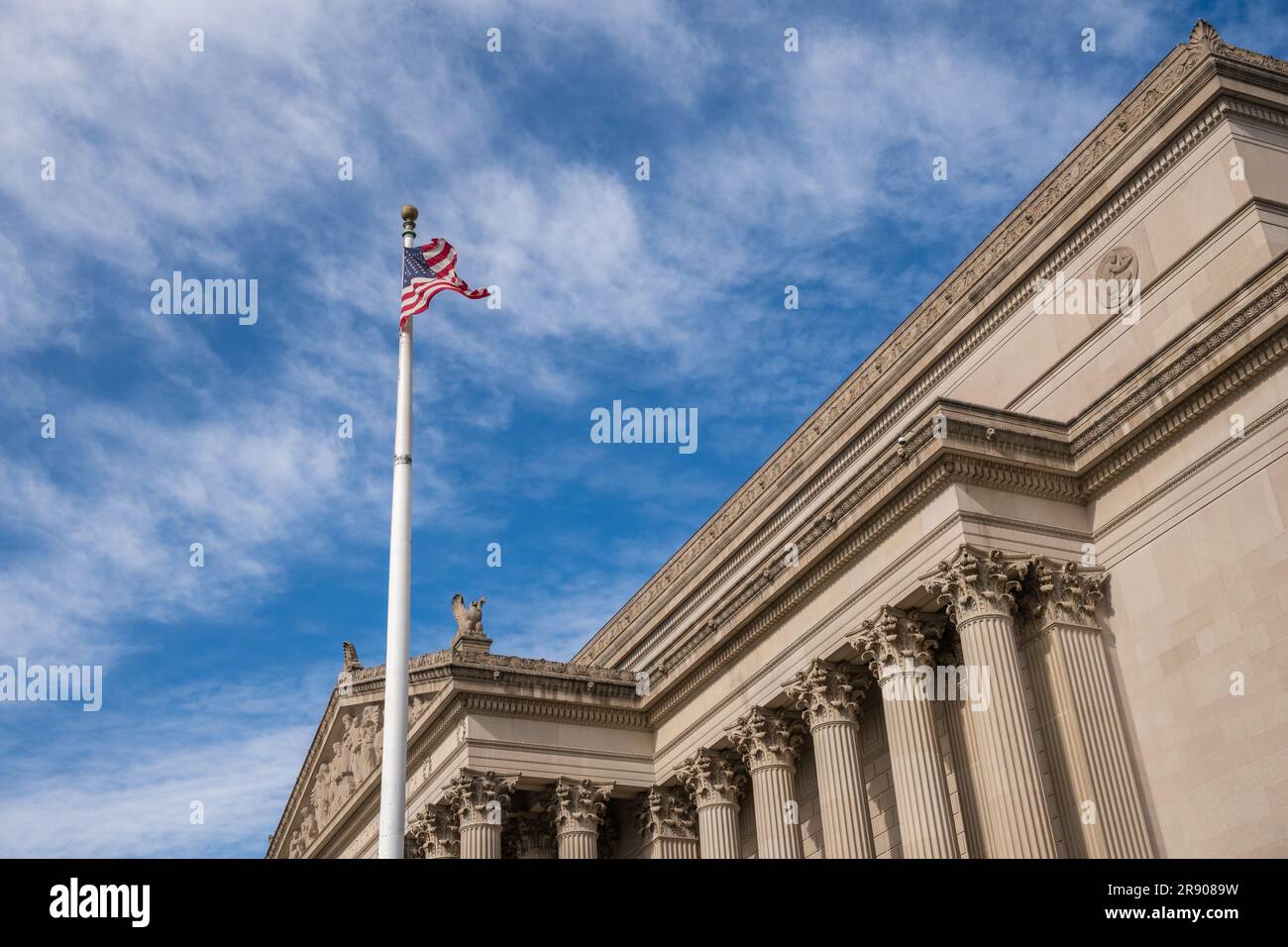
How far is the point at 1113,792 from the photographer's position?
24156 millimetres

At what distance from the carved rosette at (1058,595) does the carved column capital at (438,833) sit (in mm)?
15933

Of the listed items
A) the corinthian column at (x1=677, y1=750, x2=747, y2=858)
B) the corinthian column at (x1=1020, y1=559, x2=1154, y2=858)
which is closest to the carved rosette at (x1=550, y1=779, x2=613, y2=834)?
the corinthian column at (x1=677, y1=750, x2=747, y2=858)

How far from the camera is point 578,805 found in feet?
113

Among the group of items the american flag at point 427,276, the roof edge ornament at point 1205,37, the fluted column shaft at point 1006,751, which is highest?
the roof edge ornament at point 1205,37

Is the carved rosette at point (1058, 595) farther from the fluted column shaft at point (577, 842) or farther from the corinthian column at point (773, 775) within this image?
the fluted column shaft at point (577, 842)

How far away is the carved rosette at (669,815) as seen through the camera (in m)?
35.2

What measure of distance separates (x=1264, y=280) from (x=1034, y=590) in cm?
706

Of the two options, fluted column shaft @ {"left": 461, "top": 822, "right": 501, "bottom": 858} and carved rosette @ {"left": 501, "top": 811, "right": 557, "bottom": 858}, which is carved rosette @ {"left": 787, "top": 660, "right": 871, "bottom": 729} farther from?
carved rosette @ {"left": 501, "top": 811, "right": 557, "bottom": 858}

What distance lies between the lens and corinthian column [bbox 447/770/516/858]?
32844 mm

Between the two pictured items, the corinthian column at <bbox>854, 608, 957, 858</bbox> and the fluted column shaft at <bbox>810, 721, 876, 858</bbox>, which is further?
the fluted column shaft at <bbox>810, 721, 876, 858</bbox>

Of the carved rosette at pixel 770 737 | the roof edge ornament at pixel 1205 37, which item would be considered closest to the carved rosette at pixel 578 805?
the carved rosette at pixel 770 737

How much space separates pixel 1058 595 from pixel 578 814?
1419 centimetres

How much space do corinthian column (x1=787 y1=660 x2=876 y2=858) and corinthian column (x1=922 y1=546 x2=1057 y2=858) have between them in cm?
362
